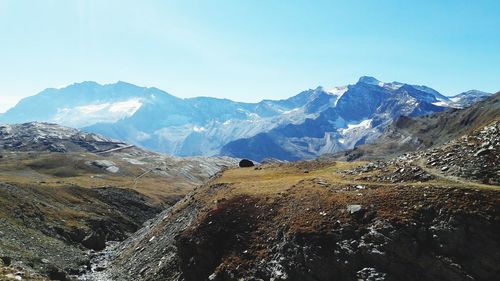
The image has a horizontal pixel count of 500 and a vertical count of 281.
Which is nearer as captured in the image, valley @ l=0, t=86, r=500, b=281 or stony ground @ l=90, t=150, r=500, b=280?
stony ground @ l=90, t=150, r=500, b=280

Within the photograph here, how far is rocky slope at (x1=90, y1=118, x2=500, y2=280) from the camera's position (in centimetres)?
3706

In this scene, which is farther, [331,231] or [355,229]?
[331,231]

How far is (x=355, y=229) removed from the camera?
41312 mm

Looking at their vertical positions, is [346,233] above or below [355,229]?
below

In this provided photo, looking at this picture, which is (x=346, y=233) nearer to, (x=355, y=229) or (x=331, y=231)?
(x=355, y=229)

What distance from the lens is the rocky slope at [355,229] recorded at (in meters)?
37.1

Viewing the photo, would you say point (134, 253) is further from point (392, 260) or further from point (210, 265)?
point (392, 260)

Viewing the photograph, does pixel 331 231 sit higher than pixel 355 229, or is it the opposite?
pixel 355 229

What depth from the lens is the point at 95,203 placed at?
117 m

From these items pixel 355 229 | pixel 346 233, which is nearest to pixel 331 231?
pixel 346 233

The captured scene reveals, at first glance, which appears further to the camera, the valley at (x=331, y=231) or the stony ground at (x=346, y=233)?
the valley at (x=331, y=231)

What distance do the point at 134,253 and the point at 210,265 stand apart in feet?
74.7

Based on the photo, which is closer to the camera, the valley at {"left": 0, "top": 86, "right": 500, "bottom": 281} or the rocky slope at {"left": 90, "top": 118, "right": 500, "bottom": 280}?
the rocky slope at {"left": 90, "top": 118, "right": 500, "bottom": 280}

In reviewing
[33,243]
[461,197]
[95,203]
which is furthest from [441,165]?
[95,203]
